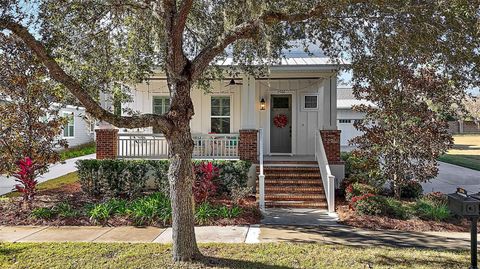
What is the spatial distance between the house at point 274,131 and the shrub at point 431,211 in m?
1.99

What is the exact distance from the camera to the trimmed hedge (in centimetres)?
1090

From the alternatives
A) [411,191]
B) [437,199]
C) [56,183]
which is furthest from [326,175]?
[56,183]

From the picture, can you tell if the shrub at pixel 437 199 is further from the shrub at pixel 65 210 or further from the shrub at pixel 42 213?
the shrub at pixel 42 213

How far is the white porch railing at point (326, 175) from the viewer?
9461 millimetres

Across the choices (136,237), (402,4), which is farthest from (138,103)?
(402,4)

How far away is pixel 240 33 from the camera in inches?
232

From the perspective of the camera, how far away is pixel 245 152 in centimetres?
1174

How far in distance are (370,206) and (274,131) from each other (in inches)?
232

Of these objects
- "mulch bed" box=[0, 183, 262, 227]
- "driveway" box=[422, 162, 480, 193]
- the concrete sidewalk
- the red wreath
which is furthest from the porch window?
"driveway" box=[422, 162, 480, 193]

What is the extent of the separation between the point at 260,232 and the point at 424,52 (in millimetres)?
4421

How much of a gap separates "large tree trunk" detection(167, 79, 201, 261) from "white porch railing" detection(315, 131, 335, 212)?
16.0 feet

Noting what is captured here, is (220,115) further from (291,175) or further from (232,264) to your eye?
(232,264)

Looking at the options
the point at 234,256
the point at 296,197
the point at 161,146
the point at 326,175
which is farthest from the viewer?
the point at 161,146

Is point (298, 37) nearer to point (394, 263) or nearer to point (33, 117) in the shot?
point (394, 263)
